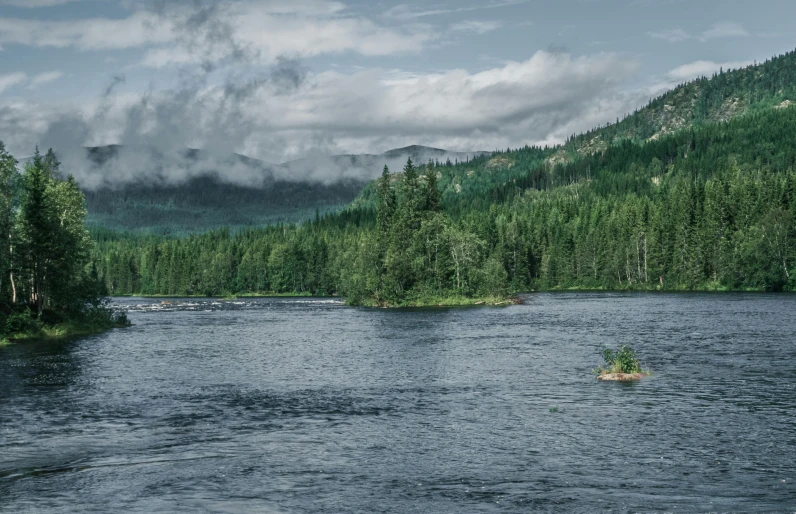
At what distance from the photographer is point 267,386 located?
1795 inches

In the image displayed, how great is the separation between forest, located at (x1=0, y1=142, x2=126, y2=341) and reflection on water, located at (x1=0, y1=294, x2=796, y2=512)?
13809 millimetres

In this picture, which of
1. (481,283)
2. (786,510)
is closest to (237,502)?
(786,510)

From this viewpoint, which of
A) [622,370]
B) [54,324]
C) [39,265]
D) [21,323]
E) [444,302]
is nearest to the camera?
[622,370]

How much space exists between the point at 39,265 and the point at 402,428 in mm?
61599

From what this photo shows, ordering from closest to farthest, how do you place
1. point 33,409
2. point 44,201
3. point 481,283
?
point 33,409
point 44,201
point 481,283

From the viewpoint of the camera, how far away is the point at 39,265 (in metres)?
79.8

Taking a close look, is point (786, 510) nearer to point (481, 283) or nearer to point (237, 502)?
point (237, 502)

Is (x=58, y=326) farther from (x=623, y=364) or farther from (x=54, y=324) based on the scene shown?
(x=623, y=364)

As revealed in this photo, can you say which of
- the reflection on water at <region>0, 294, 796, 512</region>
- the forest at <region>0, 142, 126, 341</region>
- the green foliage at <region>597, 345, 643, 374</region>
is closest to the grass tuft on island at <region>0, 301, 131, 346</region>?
the forest at <region>0, 142, 126, 341</region>

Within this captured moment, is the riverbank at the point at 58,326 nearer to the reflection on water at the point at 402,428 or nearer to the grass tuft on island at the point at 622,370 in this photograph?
the reflection on water at the point at 402,428

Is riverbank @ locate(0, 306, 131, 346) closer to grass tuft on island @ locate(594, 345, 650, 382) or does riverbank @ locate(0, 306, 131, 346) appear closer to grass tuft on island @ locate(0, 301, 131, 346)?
grass tuft on island @ locate(0, 301, 131, 346)

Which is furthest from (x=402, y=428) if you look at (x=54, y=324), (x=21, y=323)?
(x=54, y=324)

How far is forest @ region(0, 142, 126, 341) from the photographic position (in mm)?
74312

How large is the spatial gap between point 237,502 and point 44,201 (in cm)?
6914
